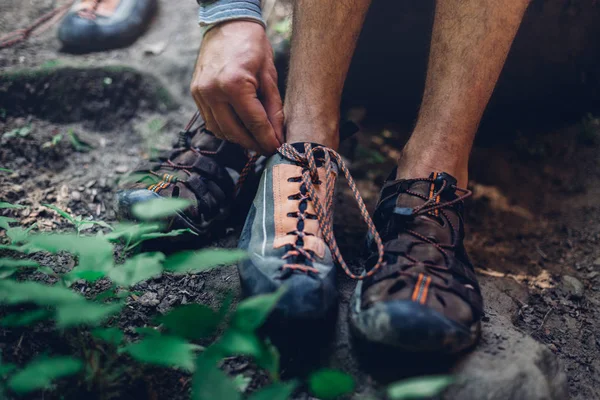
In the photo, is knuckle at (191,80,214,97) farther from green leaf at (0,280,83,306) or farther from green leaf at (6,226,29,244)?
green leaf at (0,280,83,306)

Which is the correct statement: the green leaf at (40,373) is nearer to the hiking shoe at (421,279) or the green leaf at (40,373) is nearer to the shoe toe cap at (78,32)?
the hiking shoe at (421,279)

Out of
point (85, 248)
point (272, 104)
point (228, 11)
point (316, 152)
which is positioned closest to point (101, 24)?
point (228, 11)

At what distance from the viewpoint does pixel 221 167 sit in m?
1.76

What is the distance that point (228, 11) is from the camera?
1665 mm

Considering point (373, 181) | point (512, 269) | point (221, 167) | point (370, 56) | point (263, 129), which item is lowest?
point (512, 269)

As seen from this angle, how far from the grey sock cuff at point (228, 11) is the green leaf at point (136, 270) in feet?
3.36

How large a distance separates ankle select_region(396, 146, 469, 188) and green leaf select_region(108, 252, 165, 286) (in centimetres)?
90

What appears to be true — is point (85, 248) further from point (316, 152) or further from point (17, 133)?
point (17, 133)

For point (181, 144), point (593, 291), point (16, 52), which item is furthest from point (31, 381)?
point (16, 52)

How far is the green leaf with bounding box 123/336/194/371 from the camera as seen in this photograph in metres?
0.89

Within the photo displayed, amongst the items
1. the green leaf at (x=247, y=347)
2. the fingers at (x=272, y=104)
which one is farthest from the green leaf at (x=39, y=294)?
the fingers at (x=272, y=104)

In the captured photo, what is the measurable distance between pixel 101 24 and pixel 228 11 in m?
1.37

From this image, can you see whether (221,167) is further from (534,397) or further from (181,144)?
(534,397)

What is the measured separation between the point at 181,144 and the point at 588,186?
195 centimetres
